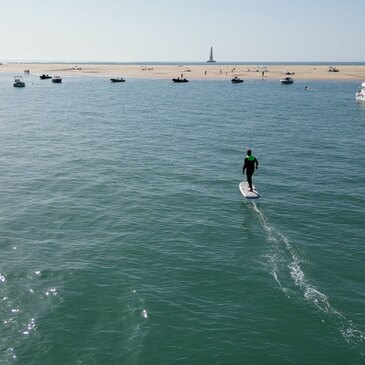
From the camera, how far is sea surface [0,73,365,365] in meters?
14.2

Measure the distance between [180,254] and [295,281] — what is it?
5.48 meters

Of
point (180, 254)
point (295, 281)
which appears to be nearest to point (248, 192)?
point (180, 254)

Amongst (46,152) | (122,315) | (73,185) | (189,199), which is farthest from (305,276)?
(46,152)

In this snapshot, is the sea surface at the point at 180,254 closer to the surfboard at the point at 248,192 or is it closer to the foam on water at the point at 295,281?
the foam on water at the point at 295,281

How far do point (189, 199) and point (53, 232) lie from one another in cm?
932

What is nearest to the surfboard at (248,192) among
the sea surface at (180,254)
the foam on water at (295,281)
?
the sea surface at (180,254)

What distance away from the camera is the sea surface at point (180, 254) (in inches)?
560

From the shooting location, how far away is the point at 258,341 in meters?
14.3

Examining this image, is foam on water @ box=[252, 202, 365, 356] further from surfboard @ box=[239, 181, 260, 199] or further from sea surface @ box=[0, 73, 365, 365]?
surfboard @ box=[239, 181, 260, 199]

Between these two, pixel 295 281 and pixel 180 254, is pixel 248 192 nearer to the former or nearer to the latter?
pixel 180 254

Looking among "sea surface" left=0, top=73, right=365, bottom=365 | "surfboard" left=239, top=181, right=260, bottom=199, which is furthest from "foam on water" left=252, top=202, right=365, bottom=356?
"surfboard" left=239, top=181, right=260, bottom=199

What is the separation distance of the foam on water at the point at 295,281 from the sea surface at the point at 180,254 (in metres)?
0.07

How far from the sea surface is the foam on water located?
0.24 ft

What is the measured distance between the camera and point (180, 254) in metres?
20.4
